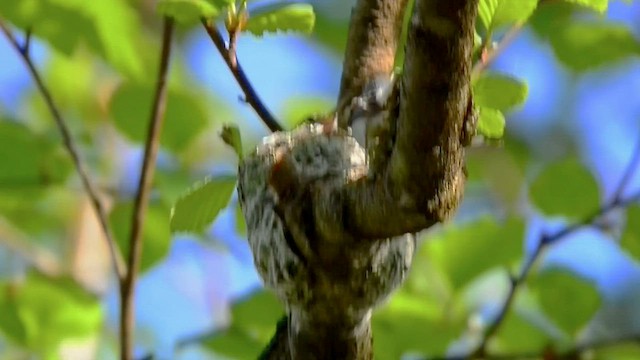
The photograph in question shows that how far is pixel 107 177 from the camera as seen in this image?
1.01 metres

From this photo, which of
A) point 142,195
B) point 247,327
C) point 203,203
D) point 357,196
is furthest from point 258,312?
point 357,196

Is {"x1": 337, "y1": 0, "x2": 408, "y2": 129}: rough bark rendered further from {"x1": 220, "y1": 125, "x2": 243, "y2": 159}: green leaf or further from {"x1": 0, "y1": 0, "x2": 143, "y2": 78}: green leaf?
{"x1": 0, "y1": 0, "x2": 143, "y2": 78}: green leaf

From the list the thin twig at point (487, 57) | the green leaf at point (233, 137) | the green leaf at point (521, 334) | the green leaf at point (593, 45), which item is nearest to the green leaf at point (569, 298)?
the green leaf at point (521, 334)

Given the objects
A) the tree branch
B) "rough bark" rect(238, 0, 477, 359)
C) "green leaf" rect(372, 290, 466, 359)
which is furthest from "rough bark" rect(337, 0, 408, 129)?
"green leaf" rect(372, 290, 466, 359)

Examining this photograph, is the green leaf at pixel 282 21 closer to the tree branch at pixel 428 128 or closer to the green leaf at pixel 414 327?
the tree branch at pixel 428 128

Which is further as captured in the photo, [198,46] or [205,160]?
[198,46]

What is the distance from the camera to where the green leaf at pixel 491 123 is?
0.38 m

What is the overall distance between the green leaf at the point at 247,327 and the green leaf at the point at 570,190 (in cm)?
20

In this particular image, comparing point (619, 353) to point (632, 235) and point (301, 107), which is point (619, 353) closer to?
point (632, 235)

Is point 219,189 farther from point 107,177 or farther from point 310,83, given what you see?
point 310,83

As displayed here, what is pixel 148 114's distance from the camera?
67 cm

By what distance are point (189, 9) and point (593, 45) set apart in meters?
0.33

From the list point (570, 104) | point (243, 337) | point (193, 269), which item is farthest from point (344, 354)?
point (570, 104)

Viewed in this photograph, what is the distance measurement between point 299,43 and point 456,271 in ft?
2.61
